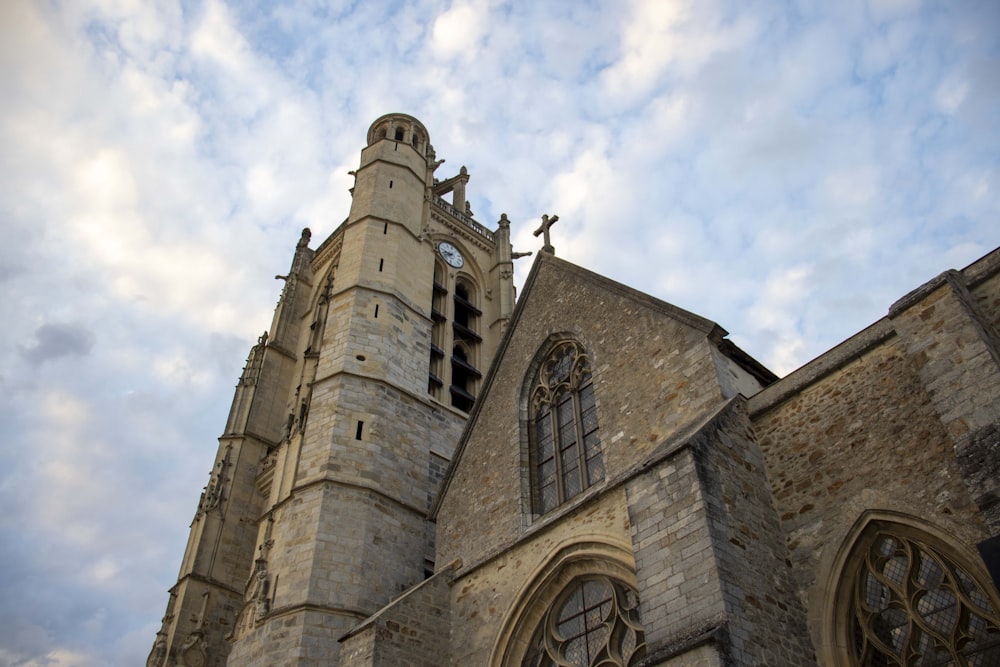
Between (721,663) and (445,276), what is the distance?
1616 cm

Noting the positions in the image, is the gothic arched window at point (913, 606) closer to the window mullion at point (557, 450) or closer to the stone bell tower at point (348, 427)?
the window mullion at point (557, 450)

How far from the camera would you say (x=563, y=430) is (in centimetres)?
1023

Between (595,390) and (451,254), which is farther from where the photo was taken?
(451,254)

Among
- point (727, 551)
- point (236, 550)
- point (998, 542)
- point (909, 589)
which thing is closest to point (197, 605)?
point (236, 550)

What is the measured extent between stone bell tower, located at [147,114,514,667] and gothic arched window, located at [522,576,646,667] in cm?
336

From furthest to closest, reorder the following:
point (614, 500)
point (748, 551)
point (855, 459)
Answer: point (614, 500) → point (855, 459) → point (748, 551)

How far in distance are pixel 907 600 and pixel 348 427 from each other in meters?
9.01

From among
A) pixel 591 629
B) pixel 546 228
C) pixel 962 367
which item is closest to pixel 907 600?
pixel 962 367

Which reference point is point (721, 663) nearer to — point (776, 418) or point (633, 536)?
point (633, 536)

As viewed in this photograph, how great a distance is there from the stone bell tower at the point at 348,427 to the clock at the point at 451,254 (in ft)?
0.17

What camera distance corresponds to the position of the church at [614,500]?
20.1 feet

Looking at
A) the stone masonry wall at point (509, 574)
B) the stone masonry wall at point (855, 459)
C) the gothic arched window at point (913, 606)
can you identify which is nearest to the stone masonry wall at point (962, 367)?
the stone masonry wall at point (855, 459)

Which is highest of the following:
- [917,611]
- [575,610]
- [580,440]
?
[580,440]

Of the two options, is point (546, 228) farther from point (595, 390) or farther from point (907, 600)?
point (907, 600)
